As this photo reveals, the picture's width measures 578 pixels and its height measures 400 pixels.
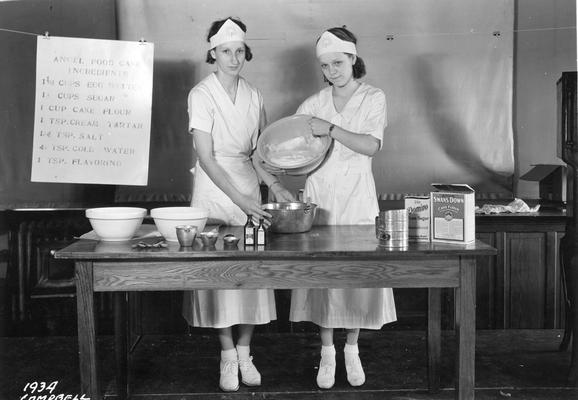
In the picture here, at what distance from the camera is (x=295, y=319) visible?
3043 millimetres

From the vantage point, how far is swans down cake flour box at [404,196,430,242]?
2465 mm

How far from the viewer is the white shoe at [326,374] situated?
2.99 metres

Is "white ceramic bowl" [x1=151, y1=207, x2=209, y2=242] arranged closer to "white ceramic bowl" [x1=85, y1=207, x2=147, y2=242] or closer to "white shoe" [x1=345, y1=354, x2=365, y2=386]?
"white ceramic bowl" [x1=85, y1=207, x2=147, y2=242]

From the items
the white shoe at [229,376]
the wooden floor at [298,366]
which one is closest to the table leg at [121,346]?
the wooden floor at [298,366]

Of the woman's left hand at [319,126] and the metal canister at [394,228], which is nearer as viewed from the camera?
the metal canister at [394,228]

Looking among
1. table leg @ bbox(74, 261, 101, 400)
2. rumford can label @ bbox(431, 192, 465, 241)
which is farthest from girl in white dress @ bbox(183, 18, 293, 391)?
rumford can label @ bbox(431, 192, 465, 241)

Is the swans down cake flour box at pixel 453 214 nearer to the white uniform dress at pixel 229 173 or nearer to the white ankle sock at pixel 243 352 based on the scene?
the white uniform dress at pixel 229 173

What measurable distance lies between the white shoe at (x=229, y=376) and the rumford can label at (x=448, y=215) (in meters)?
1.16

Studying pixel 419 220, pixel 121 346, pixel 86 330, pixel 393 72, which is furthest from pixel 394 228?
pixel 393 72

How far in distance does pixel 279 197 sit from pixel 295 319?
0.59 metres

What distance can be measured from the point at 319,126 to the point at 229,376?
122 cm

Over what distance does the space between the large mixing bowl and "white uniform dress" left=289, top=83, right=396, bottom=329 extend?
0.39 m

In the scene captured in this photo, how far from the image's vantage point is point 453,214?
2.39 m

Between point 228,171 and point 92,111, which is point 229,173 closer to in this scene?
point 228,171
